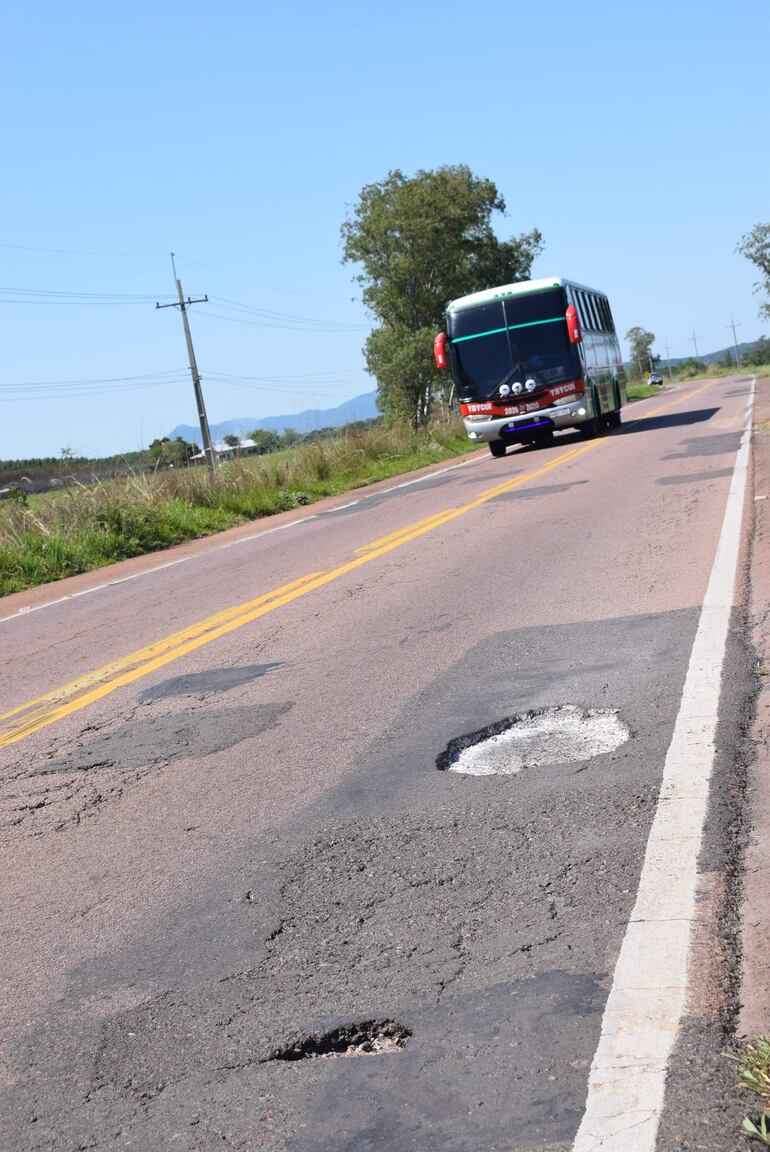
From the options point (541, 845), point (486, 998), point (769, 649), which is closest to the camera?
point (486, 998)

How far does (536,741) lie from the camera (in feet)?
17.8

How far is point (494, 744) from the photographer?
18.0 ft

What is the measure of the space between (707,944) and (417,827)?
145 cm

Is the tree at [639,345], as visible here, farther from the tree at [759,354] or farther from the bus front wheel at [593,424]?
the bus front wheel at [593,424]

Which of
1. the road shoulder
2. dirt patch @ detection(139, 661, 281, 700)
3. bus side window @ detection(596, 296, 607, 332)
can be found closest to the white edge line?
dirt patch @ detection(139, 661, 281, 700)

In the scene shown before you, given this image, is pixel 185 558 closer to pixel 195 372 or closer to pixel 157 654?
pixel 157 654

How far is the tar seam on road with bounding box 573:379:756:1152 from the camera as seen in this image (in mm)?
2557

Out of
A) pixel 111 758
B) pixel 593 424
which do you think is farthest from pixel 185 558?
pixel 593 424

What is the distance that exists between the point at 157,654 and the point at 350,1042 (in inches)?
240

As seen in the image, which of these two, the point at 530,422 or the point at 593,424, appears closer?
the point at 530,422

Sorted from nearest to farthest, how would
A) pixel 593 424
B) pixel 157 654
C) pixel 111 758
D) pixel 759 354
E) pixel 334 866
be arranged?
1. pixel 334 866
2. pixel 111 758
3. pixel 157 654
4. pixel 593 424
5. pixel 759 354

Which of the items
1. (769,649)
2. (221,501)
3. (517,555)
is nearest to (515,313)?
(221,501)

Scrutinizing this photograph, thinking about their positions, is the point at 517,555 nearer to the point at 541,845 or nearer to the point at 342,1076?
the point at 541,845

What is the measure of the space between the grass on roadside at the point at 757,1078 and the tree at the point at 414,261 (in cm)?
6199
